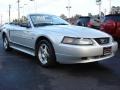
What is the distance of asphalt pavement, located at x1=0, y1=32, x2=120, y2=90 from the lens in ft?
17.8

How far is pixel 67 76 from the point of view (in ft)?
20.3

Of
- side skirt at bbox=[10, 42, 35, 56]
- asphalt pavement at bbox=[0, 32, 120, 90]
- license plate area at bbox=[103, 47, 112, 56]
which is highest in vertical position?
license plate area at bbox=[103, 47, 112, 56]

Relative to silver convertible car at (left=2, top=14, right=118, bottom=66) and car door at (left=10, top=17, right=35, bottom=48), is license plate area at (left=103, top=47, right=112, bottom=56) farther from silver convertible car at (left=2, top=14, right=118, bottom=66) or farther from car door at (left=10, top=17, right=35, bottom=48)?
car door at (left=10, top=17, right=35, bottom=48)

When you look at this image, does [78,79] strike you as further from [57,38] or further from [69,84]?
[57,38]

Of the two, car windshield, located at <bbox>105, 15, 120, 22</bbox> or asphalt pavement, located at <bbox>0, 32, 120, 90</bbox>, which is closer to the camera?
asphalt pavement, located at <bbox>0, 32, 120, 90</bbox>

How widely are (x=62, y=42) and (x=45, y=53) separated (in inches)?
31.4

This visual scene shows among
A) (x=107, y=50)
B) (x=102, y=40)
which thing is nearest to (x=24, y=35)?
(x=102, y=40)

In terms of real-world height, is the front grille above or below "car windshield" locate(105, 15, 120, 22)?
below

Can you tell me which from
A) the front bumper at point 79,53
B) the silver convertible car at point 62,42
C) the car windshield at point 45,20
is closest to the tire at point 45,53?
the silver convertible car at point 62,42

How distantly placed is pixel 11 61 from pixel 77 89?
10.8ft

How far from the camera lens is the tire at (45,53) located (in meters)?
6.80

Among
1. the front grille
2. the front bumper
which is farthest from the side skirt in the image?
the front grille

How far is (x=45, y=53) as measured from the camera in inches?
280

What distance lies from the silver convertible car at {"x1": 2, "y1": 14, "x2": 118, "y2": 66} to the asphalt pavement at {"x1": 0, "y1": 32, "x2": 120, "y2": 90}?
0.30 meters
